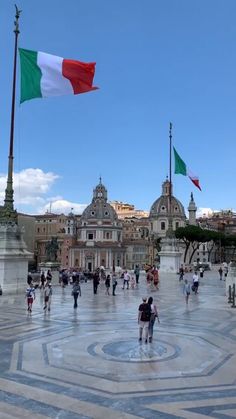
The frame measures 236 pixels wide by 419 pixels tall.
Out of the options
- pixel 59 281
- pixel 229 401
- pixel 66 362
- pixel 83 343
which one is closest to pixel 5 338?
pixel 83 343

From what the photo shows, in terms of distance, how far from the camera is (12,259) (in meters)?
24.2

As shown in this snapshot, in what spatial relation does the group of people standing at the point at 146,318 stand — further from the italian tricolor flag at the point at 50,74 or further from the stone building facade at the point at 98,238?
the stone building facade at the point at 98,238

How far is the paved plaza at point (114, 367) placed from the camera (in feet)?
23.8

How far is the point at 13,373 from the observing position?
9.05 metres

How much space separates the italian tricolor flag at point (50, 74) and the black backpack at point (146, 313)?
10.2 m

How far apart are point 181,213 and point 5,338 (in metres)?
112

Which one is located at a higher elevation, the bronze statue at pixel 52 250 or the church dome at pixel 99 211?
the church dome at pixel 99 211

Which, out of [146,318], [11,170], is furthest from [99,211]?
[146,318]

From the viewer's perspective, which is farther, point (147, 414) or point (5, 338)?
point (5, 338)

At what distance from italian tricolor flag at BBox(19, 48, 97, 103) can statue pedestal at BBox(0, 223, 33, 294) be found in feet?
26.5

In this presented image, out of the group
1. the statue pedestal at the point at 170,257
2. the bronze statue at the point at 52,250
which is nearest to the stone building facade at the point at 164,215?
the statue pedestal at the point at 170,257

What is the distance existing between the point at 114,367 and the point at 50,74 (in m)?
13.6

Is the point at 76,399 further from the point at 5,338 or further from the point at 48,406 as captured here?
the point at 5,338

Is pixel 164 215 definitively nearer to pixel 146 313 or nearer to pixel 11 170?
pixel 11 170
